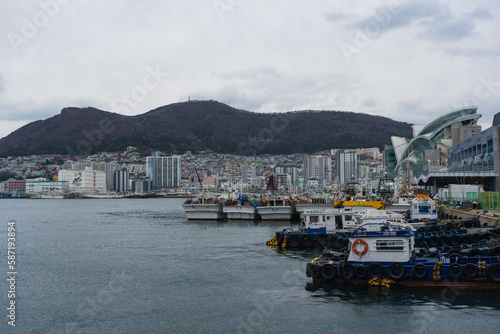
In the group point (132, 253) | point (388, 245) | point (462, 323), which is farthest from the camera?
point (132, 253)

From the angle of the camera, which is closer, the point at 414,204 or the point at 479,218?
the point at 479,218

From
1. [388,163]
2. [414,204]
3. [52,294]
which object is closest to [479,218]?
[414,204]

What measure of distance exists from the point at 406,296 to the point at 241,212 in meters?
43.7

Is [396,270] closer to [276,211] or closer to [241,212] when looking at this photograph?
[276,211]

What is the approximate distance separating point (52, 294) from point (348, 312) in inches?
568

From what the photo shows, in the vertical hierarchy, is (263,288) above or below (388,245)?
below

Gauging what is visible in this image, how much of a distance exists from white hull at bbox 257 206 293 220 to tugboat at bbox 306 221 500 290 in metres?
37.2

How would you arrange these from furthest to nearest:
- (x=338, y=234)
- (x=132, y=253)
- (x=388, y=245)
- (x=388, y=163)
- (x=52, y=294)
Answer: (x=388, y=163) < (x=132, y=253) < (x=338, y=234) < (x=52, y=294) < (x=388, y=245)

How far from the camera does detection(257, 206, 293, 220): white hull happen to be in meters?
60.8

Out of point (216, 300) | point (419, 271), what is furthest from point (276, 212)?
→ point (419, 271)

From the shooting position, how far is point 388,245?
2206cm

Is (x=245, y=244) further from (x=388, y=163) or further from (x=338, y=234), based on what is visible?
(x=388, y=163)

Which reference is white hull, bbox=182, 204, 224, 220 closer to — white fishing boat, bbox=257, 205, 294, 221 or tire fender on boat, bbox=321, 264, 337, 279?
white fishing boat, bbox=257, 205, 294, 221

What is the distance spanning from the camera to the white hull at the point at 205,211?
63656mm
